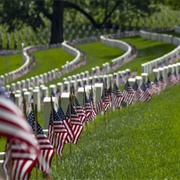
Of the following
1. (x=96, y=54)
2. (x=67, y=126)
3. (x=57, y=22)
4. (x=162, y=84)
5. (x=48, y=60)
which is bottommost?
(x=57, y=22)

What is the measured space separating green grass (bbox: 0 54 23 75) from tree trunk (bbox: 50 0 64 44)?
16.7 m

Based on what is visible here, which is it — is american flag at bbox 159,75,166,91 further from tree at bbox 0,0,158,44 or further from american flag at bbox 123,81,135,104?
tree at bbox 0,0,158,44

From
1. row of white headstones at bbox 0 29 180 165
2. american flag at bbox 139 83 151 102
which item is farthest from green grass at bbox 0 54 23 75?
american flag at bbox 139 83 151 102

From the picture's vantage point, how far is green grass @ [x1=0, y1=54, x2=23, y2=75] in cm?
6488

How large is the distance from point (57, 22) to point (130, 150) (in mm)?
77092

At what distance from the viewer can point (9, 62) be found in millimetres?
70562

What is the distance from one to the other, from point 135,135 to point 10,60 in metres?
52.8

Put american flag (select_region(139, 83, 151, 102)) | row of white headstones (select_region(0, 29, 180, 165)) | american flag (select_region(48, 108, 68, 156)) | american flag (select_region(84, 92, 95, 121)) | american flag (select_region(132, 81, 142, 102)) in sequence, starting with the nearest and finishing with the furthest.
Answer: american flag (select_region(48, 108, 68, 156)), american flag (select_region(84, 92, 95, 121)), row of white headstones (select_region(0, 29, 180, 165)), american flag (select_region(139, 83, 151, 102)), american flag (select_region(132, 81, 142, 102))

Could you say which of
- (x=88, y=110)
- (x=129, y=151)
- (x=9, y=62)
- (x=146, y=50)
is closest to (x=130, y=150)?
(x=129, y=151)

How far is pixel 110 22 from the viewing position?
10612cm

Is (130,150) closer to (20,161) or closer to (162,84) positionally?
(20,161)

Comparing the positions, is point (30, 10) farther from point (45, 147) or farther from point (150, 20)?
point (45, 147)

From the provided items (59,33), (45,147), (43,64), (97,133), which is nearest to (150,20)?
(59,33)

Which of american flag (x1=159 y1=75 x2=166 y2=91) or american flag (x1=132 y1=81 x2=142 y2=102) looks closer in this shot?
american flag (x1=132 y1=81 x2=142 y2=102)
